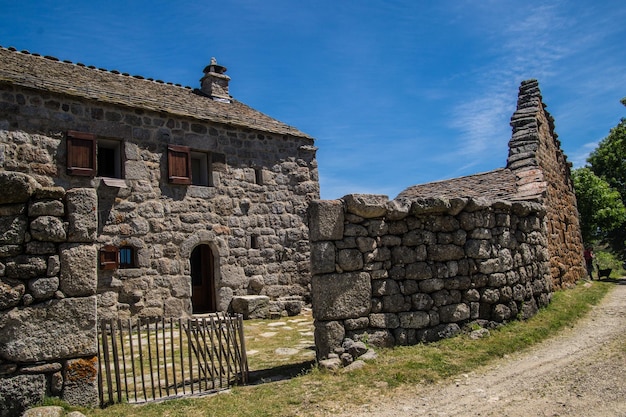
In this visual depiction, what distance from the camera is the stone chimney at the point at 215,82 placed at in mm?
15195

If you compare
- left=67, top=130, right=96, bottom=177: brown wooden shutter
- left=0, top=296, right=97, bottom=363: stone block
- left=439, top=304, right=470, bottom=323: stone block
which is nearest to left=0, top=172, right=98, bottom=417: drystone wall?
left=0, top=296, right=97, bottom=363: stone block

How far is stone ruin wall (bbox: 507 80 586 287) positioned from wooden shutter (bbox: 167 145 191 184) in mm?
7963

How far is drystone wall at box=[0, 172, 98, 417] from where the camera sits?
4922mm

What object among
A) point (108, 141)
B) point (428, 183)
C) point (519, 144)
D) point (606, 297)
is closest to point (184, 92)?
point (108, 141)

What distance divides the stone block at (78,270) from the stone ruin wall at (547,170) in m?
9.00

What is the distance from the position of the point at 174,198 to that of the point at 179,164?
86cm

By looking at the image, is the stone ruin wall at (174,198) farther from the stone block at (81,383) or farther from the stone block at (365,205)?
the stone block at (365,205)

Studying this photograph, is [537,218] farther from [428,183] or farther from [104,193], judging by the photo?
[104,193]

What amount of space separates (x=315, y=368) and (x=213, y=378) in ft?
4.18

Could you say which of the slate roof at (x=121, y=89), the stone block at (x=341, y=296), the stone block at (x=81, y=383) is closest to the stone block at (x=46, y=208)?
the stone block at (x=81, y=383)

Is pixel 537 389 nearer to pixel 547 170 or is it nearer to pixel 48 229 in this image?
pixel 48 229

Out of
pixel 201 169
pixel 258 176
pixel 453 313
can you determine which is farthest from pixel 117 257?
pixel 453 313

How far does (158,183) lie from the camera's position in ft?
39.0

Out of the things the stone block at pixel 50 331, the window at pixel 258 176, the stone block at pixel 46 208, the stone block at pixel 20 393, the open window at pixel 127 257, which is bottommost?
the stone block at pixel 20 393
